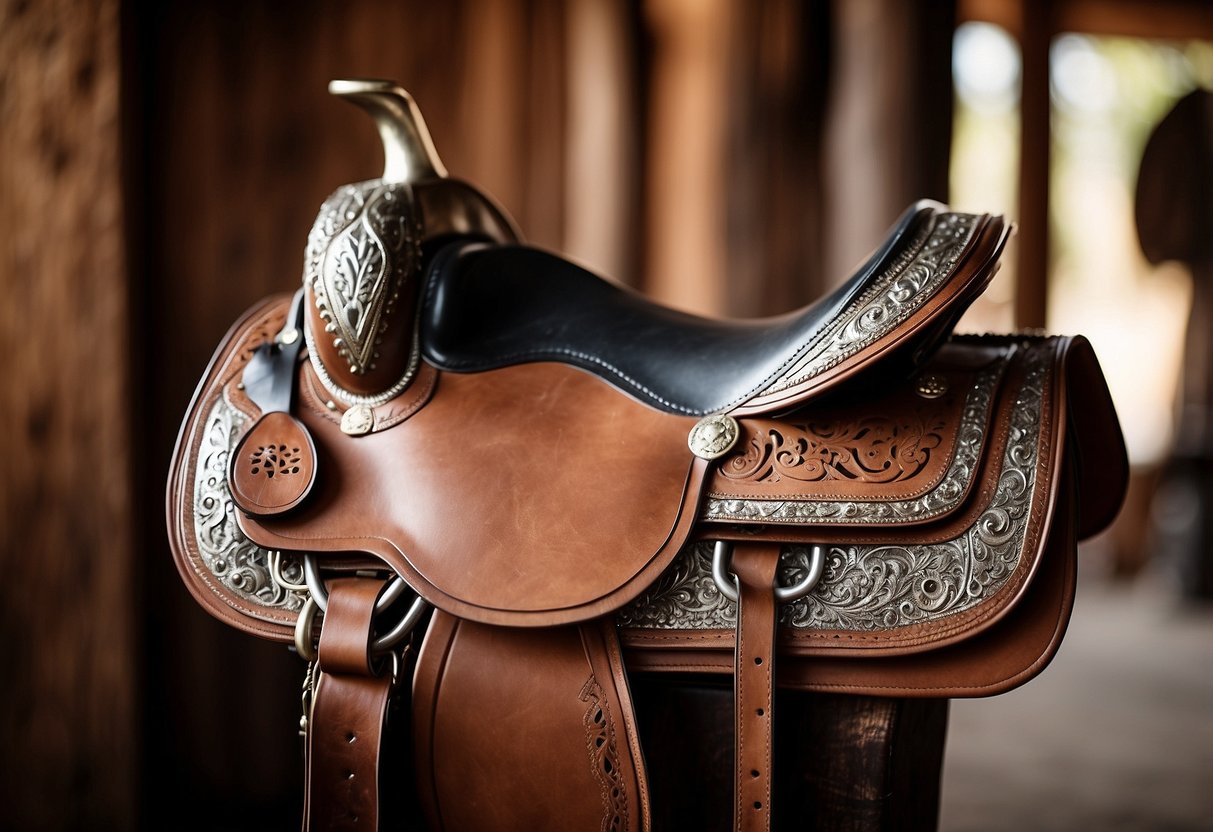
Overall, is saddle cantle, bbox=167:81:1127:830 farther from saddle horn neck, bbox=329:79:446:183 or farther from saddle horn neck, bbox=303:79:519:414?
saddle horn neck, bbox=329:79:446:183

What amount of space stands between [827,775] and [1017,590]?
21cm

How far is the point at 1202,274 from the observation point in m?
4.16

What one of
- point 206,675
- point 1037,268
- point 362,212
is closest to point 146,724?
point 206,675

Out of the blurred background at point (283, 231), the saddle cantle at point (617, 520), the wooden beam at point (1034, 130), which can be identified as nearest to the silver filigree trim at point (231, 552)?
the saddle cantle at point (617, 520)

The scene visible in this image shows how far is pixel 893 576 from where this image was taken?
0.73 meters

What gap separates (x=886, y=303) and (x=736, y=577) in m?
0.25

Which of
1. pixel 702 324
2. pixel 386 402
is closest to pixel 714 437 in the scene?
pixel 702 324

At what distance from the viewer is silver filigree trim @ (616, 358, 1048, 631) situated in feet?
2.34

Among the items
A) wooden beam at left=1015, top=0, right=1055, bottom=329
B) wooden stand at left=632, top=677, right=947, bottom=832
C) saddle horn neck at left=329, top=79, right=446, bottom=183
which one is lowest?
wooden stand at left=632, top=677, right=947, bottom=832

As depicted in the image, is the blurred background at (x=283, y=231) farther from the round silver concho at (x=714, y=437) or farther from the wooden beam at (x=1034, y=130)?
the wooden beam at (x=1034, y=130)

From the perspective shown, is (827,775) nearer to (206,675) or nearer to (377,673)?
(377,673)

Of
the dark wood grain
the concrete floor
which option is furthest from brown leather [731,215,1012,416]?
the concrete floor

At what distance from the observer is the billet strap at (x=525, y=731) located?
73cm

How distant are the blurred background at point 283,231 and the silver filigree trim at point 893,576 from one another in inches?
37.1
